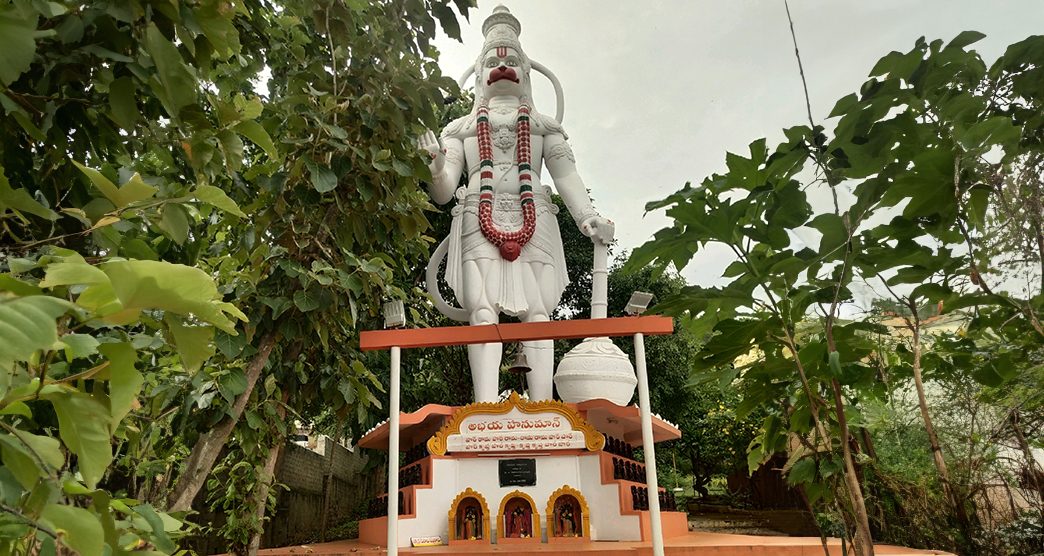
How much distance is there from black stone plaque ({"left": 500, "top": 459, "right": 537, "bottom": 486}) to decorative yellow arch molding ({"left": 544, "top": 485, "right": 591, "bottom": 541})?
187 mm

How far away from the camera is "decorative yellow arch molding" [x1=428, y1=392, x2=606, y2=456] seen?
486 centimetres

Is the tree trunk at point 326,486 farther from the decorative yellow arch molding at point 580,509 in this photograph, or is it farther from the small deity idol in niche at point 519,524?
the decorative yellow arch molding at point 580,509

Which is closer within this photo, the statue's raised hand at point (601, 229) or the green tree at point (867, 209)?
the green tree at point (867, 209)

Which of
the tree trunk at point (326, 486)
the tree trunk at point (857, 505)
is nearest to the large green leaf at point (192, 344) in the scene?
the tree trunk at point (857, 505)

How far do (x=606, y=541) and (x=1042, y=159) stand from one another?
13.6 feet

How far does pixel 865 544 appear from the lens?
910mm

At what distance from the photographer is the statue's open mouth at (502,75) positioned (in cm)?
603

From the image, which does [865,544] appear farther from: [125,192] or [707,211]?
[125,192]

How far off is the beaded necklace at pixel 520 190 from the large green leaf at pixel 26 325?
5306 millimetres

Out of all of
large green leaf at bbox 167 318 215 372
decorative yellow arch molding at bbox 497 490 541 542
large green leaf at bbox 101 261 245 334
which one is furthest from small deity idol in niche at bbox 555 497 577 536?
large green leaf at bbox 101 261 245 334

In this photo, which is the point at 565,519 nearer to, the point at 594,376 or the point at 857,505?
the point at 594,376

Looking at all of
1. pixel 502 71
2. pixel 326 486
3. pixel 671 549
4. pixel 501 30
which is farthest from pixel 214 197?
pixel 326 486

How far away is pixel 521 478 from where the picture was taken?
4.79 metres

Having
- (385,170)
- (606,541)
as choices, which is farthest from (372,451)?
(385,170)
